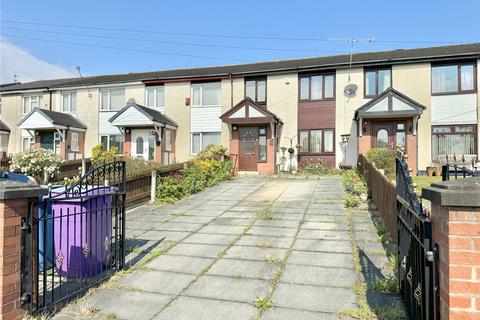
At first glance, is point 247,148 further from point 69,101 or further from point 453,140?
point 69,101

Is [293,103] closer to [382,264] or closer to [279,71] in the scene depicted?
[279,71]

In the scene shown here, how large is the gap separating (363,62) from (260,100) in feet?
18.8

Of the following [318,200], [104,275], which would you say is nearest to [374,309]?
[104,275]

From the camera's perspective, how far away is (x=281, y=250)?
569 centimetres

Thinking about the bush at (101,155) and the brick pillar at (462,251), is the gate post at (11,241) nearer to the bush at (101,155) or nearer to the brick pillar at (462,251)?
the brick pillar at (462,251)

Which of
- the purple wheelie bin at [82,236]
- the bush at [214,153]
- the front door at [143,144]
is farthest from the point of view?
the front door at [143,144]

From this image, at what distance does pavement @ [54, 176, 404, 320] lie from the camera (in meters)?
3.72

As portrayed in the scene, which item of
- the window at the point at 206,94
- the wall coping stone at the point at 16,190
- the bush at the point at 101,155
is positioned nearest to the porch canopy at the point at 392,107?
the window at the point at 206,94

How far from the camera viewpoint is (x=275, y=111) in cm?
1925

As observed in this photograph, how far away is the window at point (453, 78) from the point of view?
53.1 ft

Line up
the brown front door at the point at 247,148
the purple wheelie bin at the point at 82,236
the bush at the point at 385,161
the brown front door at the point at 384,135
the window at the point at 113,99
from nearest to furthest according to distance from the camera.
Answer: the purple wheelie bin at the point at 82,236, the bush at the point at 385,161, the brown front door at the point at 384,135, the brown front door at the point at 247,148, the window at the point at 113,99

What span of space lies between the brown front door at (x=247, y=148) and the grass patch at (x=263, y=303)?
14611mm

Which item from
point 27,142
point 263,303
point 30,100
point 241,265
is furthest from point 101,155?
point 263,303

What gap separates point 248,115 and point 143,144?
22.4ft
